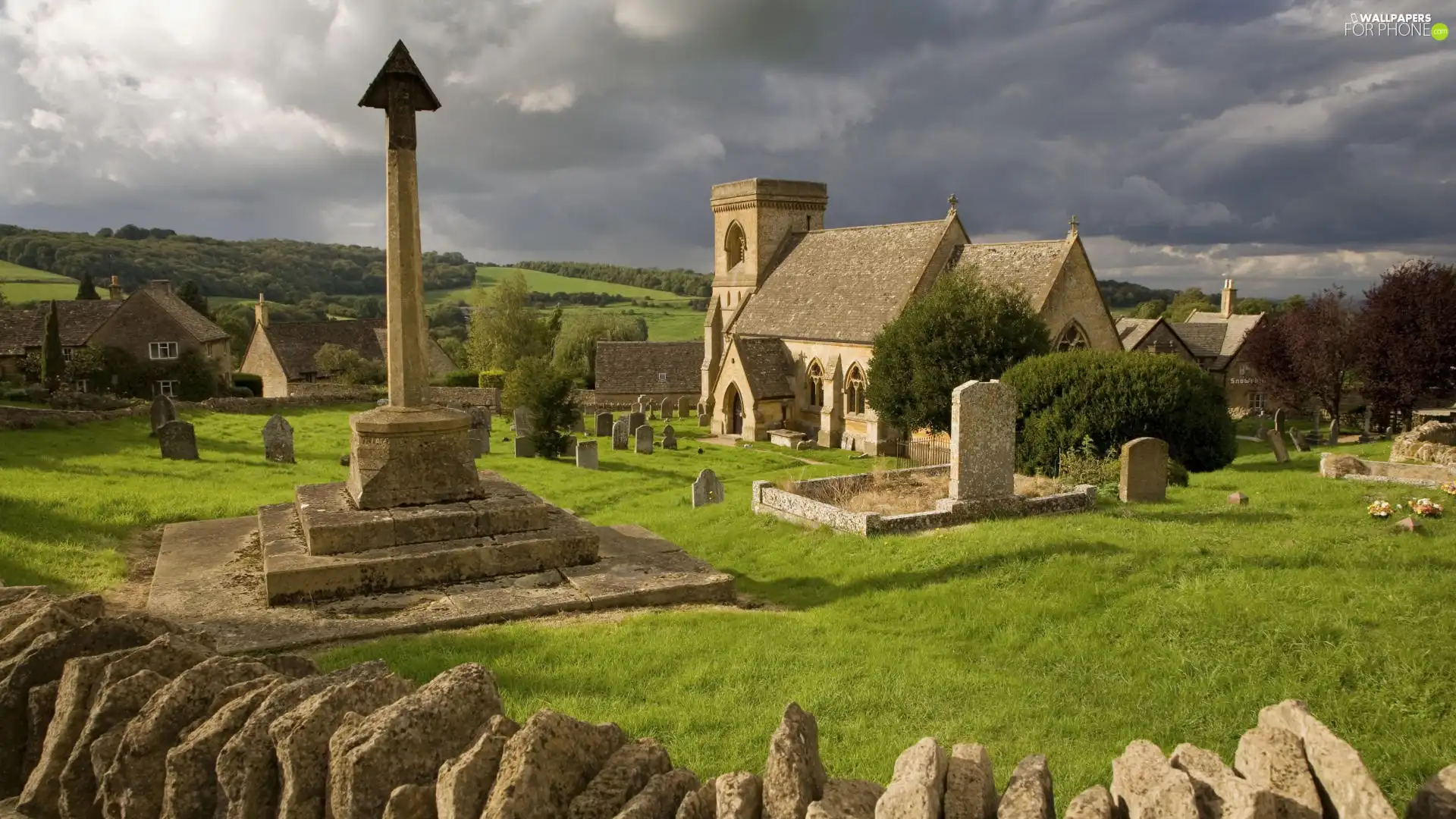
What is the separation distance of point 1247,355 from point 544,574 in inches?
2012

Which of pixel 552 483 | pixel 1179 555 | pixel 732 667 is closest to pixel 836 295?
pixel 552 483

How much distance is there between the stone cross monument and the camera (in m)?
10.8

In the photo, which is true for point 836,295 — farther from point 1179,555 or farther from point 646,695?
point 646,695

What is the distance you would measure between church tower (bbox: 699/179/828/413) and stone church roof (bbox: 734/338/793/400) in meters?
5.25

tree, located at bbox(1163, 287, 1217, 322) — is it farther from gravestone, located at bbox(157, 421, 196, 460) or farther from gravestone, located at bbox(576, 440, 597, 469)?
gravestone, located at bbox(157, 421, 196, 460)

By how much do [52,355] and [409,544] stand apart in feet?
129

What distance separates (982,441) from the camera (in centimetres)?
1425

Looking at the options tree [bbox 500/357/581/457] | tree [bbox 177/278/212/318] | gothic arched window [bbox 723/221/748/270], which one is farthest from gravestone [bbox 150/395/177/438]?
tree [bbox 177/278/212/318]

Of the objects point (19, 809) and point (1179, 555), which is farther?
point (1179, 555)

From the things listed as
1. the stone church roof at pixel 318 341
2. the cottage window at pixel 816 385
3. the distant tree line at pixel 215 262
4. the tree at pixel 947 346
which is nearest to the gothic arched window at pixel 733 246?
the cottage window at pixel 816 385

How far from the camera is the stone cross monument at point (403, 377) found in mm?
10805

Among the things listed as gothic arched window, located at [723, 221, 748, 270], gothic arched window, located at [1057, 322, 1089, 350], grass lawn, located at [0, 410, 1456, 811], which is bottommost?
grass lawn, located at [0, 410, 1456, 811]

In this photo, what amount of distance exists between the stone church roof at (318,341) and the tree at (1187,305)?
69860 mm

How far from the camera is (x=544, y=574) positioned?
10.3 metres
